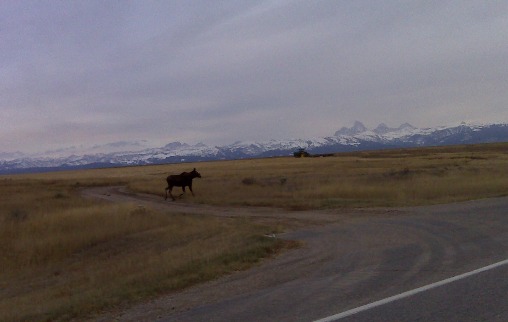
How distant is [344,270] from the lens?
449 inches

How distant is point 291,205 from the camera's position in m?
28.7

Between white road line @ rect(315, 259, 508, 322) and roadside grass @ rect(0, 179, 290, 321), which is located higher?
white road line @ rect(315, 259, 508, 322)

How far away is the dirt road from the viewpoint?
28.5 ft

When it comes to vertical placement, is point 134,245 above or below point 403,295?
below

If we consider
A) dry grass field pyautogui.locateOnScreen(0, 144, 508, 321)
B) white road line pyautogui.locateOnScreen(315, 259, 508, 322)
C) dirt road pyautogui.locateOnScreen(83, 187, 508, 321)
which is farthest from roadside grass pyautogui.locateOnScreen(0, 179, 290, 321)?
white road line pyautogui.locateOnScreen(315, 259, 508, 322)

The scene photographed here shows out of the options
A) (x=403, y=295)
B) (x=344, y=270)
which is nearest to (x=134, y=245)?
(x=344, y=270)

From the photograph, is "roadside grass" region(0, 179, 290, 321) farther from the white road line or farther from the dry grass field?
the white road line

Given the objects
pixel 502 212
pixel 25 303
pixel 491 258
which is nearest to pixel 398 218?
pixel 502 212

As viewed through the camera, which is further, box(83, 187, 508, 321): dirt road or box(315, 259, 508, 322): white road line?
box(83, 187, 508, 321): dirt road

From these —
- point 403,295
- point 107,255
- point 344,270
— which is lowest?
point 107,255

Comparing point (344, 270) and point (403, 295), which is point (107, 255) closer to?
point (344, 270)

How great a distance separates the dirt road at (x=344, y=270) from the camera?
8.69 m

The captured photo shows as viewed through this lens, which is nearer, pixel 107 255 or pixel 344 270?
pixel 344 270

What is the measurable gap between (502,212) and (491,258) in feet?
31.7
